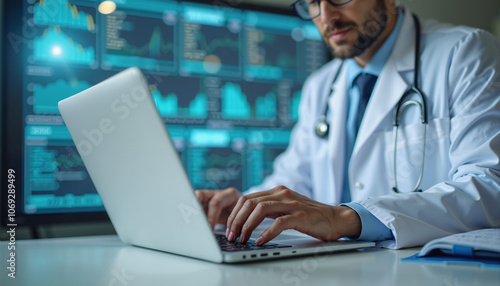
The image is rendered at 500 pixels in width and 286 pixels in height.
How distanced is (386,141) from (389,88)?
15 cm

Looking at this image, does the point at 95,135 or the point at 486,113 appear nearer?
the point at 95,135

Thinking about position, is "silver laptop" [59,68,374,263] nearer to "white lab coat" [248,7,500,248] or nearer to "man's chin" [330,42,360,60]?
"white lab coat" [248,7,500,248]

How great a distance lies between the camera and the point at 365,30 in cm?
139

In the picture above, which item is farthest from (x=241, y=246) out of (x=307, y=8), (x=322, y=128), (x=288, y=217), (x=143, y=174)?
(x=307, y=8)

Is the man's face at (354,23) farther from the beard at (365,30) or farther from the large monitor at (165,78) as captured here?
the large monitor at (165,78)

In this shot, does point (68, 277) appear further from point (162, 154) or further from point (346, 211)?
point (346, 211)

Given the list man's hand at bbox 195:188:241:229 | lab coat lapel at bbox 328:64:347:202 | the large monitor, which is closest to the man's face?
lab coat lapel at bbox 328:64:347:202

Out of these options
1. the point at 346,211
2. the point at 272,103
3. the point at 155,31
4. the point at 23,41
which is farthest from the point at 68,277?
the point at 272,103

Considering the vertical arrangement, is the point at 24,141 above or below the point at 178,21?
below

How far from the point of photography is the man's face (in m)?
1.37

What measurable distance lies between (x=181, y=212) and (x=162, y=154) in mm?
94

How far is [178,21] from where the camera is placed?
57.6 inches

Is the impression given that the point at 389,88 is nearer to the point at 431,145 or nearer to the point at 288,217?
the point at 431,145

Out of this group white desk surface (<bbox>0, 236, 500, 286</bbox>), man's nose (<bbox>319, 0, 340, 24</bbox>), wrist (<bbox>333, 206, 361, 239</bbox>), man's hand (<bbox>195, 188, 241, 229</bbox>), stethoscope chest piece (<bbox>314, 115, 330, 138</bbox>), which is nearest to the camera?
white desk surface (<bbox>0, 236, 500, 286</bbox>)
